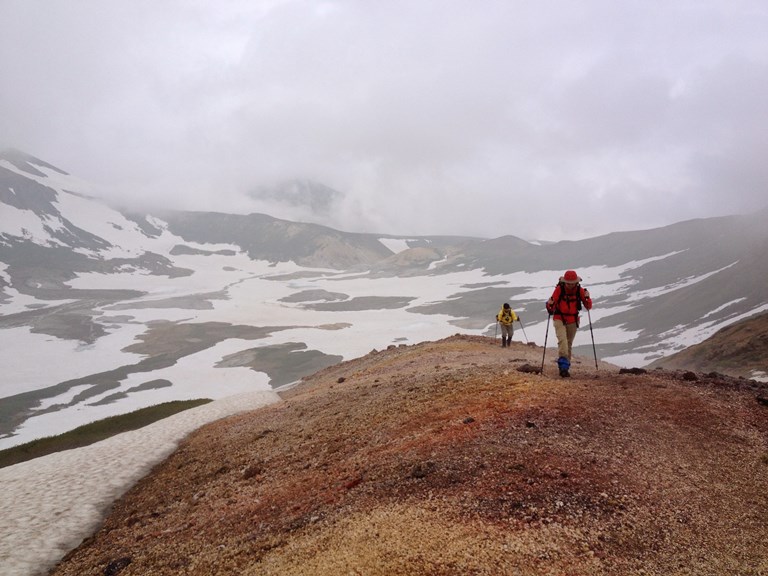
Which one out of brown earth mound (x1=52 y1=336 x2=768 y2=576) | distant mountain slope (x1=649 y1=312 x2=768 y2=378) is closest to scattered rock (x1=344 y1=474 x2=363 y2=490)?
brown earth mound (x1=52 y1=336 x2=768 y2=576)

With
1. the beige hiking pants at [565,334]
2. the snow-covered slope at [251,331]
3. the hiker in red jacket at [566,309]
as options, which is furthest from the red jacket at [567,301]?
the snow-covered slope at [251,331]

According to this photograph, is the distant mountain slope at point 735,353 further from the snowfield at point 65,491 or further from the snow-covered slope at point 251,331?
the snowfield at point 65,491

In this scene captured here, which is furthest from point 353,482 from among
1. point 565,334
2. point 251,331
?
point 251,331

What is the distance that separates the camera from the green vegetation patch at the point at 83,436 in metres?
27.2

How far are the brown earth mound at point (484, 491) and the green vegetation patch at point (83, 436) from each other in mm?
17107

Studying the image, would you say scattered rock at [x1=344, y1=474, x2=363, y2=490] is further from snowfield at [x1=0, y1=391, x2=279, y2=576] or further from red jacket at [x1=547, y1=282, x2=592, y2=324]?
red jacket at [x1=547, y1=282, x2=592, y2=324]

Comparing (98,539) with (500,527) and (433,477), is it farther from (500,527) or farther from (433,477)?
(500,527)

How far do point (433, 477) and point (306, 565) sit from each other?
305cm

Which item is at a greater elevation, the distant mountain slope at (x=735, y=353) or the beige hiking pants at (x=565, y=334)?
the beige hiking pants at (x=565, y=334)

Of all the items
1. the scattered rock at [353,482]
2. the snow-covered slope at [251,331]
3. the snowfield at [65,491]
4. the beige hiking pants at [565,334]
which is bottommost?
the snow-covered slope at [251,331]

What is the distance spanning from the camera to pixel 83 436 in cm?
2881

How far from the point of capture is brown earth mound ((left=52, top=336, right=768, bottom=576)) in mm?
6641

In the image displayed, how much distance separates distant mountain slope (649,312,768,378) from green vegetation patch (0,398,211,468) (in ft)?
133

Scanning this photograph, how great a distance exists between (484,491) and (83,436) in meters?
30.1
